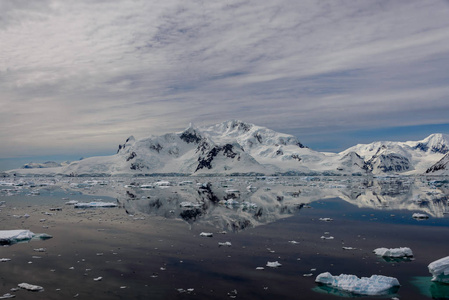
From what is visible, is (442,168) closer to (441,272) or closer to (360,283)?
(441,272)

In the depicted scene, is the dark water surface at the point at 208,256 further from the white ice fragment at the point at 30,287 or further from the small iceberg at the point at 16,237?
the small iceberg at the point at 16,237

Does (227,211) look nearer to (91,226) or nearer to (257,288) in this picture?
(91,226)

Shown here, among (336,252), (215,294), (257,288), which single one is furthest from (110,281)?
(336,252)

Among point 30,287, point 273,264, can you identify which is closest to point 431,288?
point 273,264

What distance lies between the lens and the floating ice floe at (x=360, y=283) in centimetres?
1260

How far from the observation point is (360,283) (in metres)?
12.9

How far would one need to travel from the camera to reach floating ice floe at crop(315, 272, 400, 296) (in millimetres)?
12602

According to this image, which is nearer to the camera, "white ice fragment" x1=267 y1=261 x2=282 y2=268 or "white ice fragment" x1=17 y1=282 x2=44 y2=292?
"white ice fragment" x1=17 y1=282 x2=44 y2=292

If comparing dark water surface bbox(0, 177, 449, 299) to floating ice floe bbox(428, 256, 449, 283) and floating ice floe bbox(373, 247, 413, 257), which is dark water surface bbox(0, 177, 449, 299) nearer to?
floating ice floe bbox(428, 256, 449, 283)

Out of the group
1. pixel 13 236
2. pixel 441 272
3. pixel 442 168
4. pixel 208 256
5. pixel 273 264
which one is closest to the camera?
pixel 441 272

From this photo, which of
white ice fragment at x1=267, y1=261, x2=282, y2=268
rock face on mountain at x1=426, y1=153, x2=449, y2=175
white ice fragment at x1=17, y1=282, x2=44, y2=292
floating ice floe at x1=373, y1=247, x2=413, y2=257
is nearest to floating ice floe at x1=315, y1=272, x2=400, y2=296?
white ice fragment at x1=267, y1=261, x2=282, y2=268

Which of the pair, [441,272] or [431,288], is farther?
[441,272]

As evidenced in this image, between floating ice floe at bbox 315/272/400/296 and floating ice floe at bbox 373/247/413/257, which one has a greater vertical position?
floating ice floe at bbox 315/272/400/296

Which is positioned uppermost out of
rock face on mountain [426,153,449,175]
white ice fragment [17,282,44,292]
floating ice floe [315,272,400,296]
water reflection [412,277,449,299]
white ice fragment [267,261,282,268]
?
white ice fragment [17,282,44,292]
